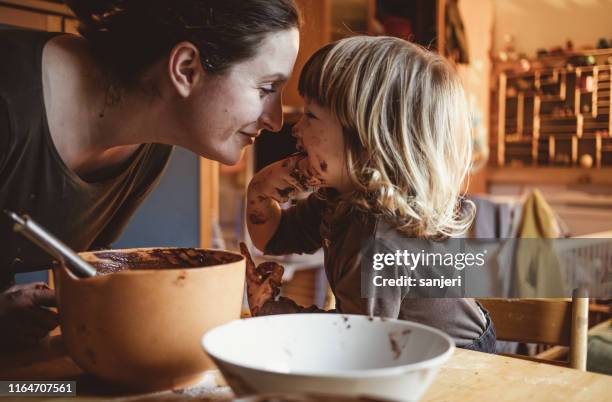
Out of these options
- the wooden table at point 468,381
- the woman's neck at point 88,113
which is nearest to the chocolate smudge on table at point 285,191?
the woman's neck at point 88,113

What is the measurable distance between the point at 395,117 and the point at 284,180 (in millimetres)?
271

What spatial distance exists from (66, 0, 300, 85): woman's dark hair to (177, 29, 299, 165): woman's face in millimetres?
24

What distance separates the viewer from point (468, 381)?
2.23 feet

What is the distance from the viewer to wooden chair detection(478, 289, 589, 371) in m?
1.01

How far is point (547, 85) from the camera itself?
16.1ft

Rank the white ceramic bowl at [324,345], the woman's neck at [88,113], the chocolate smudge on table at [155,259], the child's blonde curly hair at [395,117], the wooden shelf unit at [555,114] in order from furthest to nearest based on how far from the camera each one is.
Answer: the wooden shelf unit at [555,114], the child's blonde curly hair at [395,117], the woman's neck at [88,113], the chocolate smudge on table at [155,259], the white ceramic bowl at [324,345]

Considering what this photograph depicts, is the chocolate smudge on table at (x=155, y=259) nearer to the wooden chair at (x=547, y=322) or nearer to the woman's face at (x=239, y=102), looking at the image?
the woman's face at (x=239, y=102)

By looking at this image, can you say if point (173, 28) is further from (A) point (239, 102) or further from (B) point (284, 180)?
(B) point (284, 180)

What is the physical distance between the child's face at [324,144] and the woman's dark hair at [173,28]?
0.18m

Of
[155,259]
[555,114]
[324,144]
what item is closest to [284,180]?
[324,144]

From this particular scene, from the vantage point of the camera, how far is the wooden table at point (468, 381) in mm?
634

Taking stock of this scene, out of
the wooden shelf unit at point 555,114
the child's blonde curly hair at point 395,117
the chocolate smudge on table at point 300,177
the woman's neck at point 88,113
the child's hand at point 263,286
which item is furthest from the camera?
the wooden shelf unit at point 555,114

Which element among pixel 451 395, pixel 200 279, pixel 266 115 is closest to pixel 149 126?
pixel 266 115

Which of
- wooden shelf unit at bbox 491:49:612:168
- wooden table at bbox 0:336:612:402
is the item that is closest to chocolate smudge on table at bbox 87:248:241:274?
wooden table at bbox 0:336:612:402
